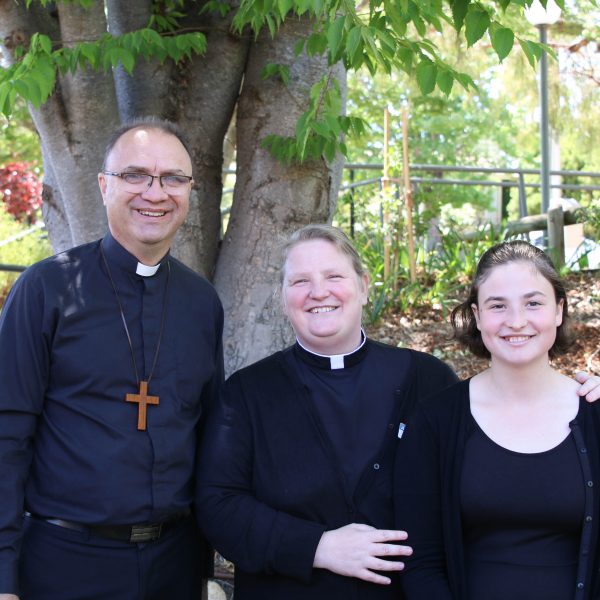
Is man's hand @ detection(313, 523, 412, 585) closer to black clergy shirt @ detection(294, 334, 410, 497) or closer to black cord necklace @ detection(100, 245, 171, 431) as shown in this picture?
black clergy shirt @ detection(294, 334, 410, 497)

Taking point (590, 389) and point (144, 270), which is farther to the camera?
point (144, 270)

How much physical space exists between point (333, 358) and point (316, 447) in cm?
33

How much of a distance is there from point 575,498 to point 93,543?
151 cm

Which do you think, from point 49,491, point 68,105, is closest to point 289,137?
point 68,105

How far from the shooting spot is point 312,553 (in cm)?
276

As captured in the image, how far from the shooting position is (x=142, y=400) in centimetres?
284

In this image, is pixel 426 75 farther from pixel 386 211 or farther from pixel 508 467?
pixel 386 211

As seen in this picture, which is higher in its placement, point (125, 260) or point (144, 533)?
point (125, 260)

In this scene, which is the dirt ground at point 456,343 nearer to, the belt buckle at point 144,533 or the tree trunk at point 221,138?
the tree trunk at point 221,138

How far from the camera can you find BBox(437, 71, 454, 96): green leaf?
337cm

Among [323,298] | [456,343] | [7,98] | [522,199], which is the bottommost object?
[456,343]

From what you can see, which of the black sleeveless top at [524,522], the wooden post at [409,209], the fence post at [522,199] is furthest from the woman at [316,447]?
the fence post at [522,199]

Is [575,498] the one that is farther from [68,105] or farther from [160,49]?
[68,105]

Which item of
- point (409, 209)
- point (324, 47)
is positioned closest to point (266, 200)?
point (324, 47)
